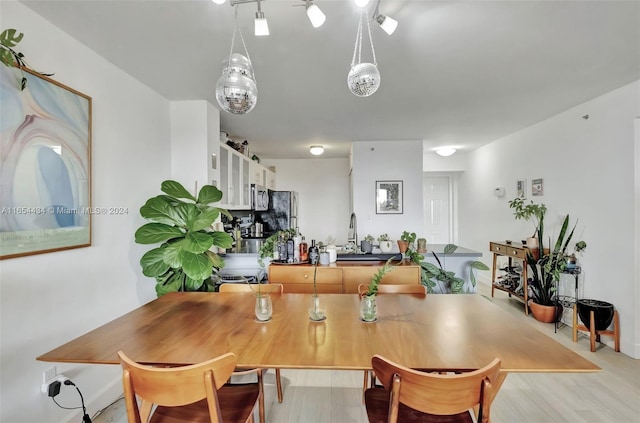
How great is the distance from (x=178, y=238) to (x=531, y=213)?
4068mm

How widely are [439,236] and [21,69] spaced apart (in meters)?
6.57

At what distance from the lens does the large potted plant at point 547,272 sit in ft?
10.2

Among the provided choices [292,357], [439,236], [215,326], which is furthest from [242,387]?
[439,236]

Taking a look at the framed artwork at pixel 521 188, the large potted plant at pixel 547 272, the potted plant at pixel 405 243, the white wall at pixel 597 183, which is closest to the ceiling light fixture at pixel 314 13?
the potted plant at pixel 405 243

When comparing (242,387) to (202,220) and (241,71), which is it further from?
(241,71)

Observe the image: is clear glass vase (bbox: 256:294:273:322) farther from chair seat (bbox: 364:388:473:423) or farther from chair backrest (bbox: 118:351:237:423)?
chair seat (bbox: 364:388:473:423)

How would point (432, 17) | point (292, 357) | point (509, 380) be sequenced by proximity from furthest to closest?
point (509, 380), point (432, 17), point (292, 357)

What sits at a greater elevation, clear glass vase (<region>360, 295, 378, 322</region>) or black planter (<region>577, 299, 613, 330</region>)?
clear glass vase (<region>360, 295, 378, 322</region>)

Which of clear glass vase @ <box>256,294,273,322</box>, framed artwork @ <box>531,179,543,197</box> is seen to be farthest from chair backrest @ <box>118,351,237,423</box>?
framed artwork @ <box>531,179,543,197</box>

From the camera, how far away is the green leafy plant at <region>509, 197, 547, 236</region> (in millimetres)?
3567

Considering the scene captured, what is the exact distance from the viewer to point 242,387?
4.64 ft

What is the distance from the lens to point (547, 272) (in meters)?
3.17

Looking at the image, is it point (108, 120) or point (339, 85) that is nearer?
point (108, 120)

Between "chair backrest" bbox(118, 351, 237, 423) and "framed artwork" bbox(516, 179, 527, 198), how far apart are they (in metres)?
4.50
